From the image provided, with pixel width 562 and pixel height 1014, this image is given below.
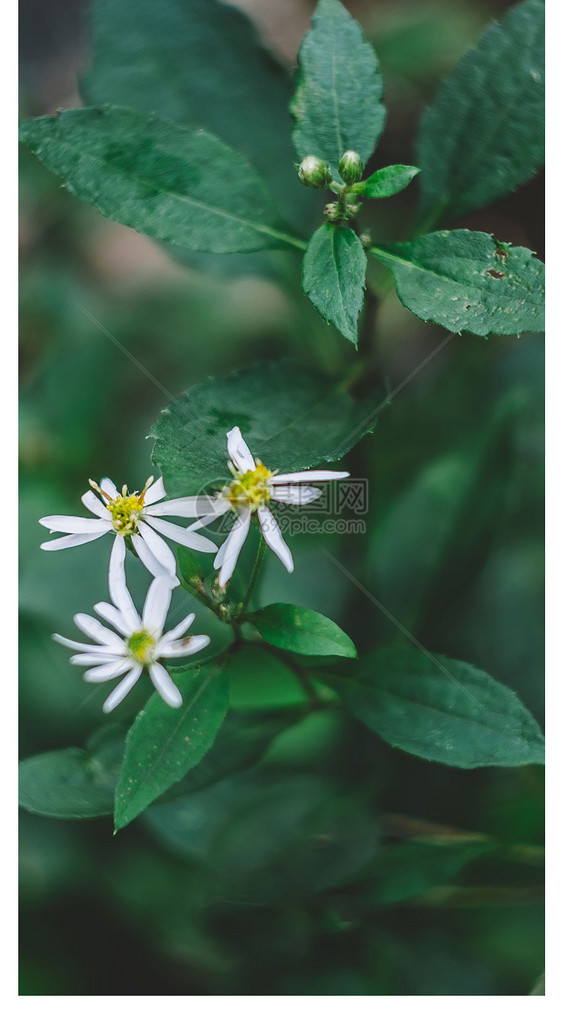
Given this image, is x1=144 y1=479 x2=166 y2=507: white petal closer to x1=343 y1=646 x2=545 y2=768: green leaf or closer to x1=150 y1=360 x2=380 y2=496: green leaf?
x1=150 y1=360 x2=380 y2=496: green leaf

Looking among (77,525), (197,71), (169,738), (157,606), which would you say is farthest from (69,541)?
(197,71)

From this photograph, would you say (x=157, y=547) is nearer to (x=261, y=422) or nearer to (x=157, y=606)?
(x=157, y=606)

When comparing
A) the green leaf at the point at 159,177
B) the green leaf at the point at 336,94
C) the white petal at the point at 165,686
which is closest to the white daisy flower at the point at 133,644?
the white petal at the point at 165,686

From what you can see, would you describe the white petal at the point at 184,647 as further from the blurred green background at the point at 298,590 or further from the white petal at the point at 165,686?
the blurred green background at the point at 298,590

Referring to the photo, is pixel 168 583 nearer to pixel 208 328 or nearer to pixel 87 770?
pixel 87 770

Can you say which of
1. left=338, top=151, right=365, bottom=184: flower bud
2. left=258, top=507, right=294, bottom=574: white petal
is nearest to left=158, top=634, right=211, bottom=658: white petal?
left=258, top=507, right=294, bottom=574: white petal
